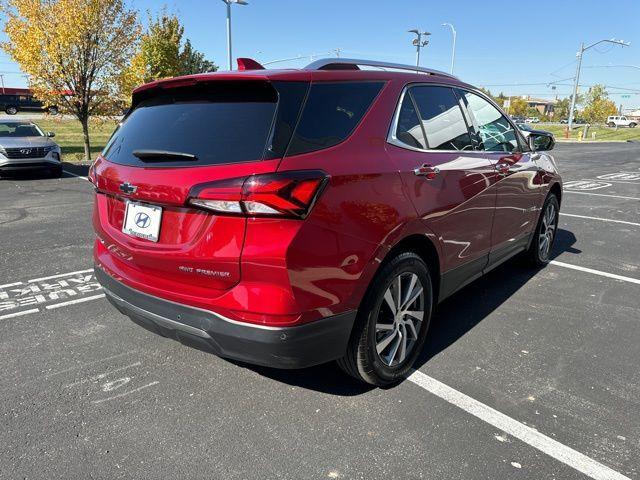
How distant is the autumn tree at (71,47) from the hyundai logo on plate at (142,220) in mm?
13751

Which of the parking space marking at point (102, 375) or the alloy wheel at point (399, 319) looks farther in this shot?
the parking space marking at point (102, 375)

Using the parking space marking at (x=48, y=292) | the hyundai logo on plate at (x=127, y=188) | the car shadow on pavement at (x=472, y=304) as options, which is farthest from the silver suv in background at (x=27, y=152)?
the car shadow on pavement at (x=472, y=304)

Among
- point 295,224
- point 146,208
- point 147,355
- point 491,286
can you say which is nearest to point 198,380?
point 147,355

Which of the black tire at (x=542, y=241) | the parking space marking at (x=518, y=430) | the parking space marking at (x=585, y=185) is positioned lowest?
the parking space marking at (x=585, y=185)

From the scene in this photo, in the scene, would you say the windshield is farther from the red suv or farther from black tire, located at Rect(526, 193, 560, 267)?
black tire, located at Rect(526, 193, 560, 267)

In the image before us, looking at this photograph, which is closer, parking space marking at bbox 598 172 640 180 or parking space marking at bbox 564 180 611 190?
parking space marking at bbox 564 180 611 190

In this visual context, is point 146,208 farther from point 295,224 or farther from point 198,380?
point 198,380

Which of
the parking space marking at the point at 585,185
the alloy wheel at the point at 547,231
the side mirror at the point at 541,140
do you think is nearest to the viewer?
the side mirror at the point at 541,140

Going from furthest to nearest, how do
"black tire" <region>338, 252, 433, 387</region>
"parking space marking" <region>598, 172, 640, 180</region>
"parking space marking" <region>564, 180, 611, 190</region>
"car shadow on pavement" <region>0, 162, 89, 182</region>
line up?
"parking space marking" <region>598, 172, 640, 180</region>
"parking space marking" <region>564, 180, 611, 190</region>
"car shadow on pavement" <region>0, 162, 89, 182</region>
"black tire" <region>338, 252, 433, 387</region>

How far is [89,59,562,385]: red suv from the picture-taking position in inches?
87.4

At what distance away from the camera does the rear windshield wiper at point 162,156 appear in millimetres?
2396

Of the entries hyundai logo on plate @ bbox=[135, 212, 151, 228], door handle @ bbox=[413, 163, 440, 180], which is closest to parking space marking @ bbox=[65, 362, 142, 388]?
hyundai logo on plate @ bbox=[135, 212, 151, 228]

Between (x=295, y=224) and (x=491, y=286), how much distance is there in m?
3.27

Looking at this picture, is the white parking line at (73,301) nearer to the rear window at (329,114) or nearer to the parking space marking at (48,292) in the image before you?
the parking space marking at (48,292)
